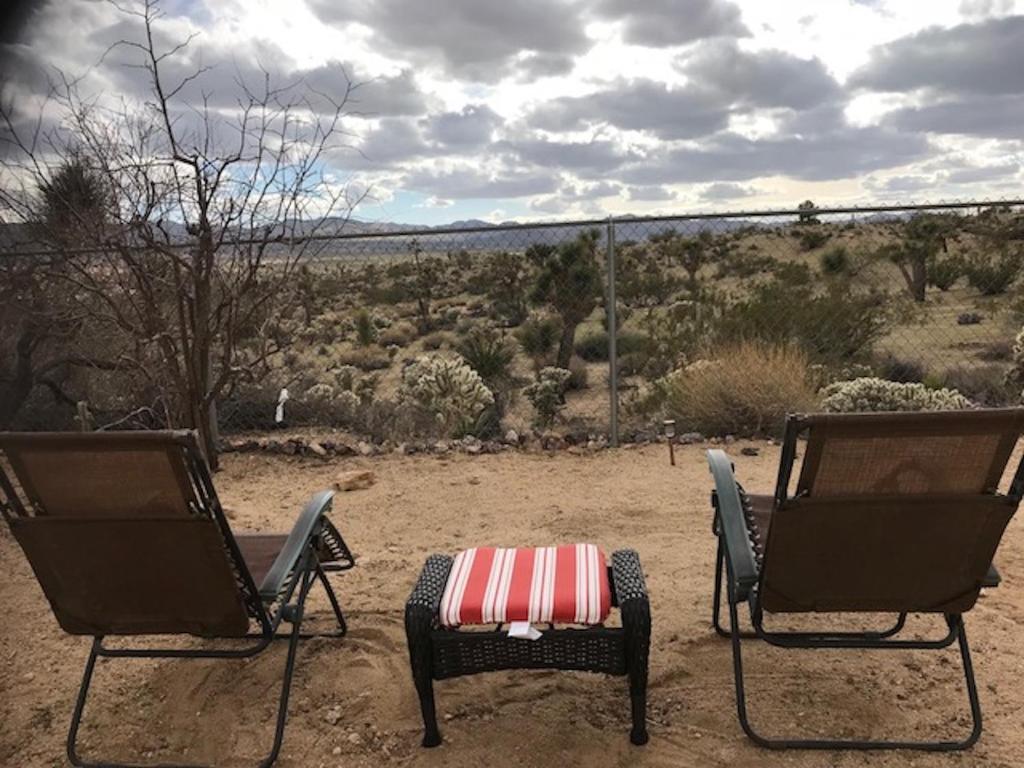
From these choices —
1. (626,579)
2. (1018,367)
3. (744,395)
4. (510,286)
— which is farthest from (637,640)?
(510,286)

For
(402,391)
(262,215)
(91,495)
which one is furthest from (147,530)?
(402,391)

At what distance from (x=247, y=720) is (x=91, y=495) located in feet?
3.39

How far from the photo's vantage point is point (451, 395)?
8383 mm

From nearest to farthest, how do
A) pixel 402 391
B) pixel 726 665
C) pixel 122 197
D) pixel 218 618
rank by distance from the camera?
pixel 218 618, pixel 726 665, pixel 122 197, pixel 402 391

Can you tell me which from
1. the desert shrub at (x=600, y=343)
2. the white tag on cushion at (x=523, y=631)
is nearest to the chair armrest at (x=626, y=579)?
the white tag on cushion at (x=523, y=631)

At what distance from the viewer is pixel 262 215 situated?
6.20m

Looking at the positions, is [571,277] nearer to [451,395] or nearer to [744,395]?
[451,395]

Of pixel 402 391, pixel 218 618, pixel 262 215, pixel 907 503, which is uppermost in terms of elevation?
pixel 262 215

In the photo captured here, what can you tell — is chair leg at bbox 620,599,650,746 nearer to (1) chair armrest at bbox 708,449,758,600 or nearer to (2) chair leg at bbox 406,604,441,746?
(1) chair armrest at bbox 708,449,758,600

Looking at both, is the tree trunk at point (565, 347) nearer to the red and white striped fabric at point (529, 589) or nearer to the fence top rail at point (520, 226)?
the fence top rail at point (520, 226)

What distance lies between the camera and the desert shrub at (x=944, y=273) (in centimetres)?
1638

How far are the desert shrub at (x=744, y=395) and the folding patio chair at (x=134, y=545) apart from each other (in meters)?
4.86

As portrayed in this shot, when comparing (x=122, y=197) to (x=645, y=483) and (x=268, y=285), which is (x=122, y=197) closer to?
(x=268, y=285)

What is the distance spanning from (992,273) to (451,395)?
12028 millimetres
